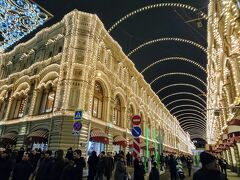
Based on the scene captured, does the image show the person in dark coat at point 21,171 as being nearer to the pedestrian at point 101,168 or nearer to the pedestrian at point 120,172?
the pedestrian at point 120,172

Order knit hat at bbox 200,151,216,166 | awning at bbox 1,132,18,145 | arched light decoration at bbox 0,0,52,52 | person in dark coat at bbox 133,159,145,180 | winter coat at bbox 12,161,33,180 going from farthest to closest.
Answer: awning at bbox 1,132,18,145 < arched light decoration at bbox 0,0,52,52 < person in dark coat at bbox 133,159,145,180 < winter coat at bbox 12,161,33,180 < knit hat at bbox 200,151,216,166

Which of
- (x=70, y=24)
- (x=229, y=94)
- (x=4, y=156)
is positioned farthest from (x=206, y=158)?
(x=70, y=24)

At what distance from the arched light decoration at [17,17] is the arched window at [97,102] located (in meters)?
9.06

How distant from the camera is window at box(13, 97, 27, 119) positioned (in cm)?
2402

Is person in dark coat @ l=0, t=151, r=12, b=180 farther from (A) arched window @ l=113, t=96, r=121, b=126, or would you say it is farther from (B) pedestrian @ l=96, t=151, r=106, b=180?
(A) arched window @ l=113, t=96, r=121, b=126

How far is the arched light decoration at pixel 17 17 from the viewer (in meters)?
15.3

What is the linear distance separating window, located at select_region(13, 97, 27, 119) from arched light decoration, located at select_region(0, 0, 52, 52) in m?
8.38

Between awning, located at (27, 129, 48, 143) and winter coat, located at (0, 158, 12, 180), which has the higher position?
awning, located at (27, 129, 48, 143)

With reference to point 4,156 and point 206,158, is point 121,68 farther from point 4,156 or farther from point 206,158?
point 206,158

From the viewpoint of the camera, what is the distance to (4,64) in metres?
29.9

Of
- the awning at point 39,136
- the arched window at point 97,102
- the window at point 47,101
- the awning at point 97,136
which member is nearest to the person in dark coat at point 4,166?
the awning at point 39,136

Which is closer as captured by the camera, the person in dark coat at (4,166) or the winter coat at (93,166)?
the person in dark coat at (4,166)

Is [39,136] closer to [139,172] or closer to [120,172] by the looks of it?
[120,172]

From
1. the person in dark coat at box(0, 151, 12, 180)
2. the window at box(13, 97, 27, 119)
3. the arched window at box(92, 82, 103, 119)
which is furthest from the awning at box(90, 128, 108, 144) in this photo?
the person in dark coat at box(0, 151, 12, 180)
